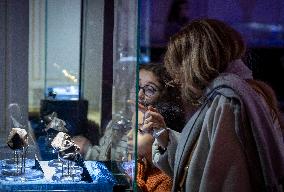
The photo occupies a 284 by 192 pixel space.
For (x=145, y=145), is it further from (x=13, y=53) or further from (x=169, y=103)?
(x=13, y=53)

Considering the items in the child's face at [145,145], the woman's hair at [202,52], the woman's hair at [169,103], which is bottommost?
the child's face at [145,145]

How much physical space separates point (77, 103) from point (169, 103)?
41cm

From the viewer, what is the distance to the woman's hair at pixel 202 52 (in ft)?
5.85

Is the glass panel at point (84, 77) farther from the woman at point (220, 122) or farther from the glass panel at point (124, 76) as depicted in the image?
the woman at point (220, 122)

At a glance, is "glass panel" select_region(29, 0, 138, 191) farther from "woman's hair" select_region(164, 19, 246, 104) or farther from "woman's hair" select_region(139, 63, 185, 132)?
"woman's hair" select_region(139, 63, 185, 132)

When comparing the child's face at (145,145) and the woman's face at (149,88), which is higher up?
the woman's face at (149,88)

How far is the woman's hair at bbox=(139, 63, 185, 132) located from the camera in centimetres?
228

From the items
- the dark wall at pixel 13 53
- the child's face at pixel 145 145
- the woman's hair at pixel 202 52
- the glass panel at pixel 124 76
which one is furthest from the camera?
the child's face at pixel 145 145

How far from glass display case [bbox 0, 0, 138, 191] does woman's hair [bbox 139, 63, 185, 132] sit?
0.34m

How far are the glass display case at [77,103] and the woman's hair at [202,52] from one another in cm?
20

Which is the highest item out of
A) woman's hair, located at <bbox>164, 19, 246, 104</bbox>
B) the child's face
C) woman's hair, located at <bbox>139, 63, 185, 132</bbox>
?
woman's hair, located at <bbox>164, 19, 246, 104</bbox>

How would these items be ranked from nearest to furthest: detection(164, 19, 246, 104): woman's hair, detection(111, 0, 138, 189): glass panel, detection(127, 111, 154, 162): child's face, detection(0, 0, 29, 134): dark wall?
detection(111, 0, 138, 189): glass panel, detection(164, 19, 246, 104): woman's hair, detection(0, 0, 29, 134): dark wall, detection(127, 111, 154, 162): child's face

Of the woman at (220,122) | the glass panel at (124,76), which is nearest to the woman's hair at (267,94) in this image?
the woman at (220,122)

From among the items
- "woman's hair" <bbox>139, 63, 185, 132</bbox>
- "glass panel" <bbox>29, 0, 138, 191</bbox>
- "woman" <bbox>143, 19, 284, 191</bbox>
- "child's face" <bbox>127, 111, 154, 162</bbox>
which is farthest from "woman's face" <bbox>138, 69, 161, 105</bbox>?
"woman" <bbox>143, 19, 284, 191</bbox>
